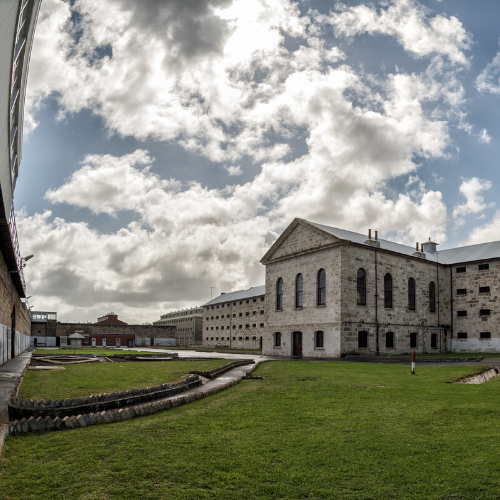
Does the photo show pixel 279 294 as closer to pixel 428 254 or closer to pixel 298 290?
pixel 298 290

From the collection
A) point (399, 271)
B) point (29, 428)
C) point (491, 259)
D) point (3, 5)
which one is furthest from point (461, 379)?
point (491, 259)

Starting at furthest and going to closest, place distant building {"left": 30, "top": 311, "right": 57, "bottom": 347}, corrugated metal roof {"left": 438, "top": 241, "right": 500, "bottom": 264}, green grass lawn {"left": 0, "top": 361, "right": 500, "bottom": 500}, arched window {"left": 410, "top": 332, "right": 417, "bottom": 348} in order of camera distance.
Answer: distant building {"left": 30, "top": 311, "right": 57, "bottom": 347}
corrugated metal roof {"left": 438, "top": 241, "right": 500, "bottom": 264}
arched window {"left": 410, "top": 332, "right": 417, "bottom": 348}
green grass lawn {"left": 0, "top": 361, "right": 500, "bottom": 500}

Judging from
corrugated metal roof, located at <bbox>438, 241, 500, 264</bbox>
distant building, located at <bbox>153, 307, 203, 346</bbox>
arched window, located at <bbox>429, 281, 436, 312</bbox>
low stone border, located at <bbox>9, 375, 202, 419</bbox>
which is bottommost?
distant building, located at <bbox>153, 307, 203, 346</bbox>

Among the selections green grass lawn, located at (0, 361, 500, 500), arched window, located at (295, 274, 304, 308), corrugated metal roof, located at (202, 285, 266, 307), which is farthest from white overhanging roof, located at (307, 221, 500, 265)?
green grass lawn, located at (0, 361, 500, 500)

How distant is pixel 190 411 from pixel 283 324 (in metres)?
31.9

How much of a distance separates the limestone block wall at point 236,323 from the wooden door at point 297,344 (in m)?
19.1

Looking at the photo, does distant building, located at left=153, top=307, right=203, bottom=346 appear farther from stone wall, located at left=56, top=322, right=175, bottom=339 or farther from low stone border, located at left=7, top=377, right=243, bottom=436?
low stone border, located at left=7, top=377, right=243, bottom=436

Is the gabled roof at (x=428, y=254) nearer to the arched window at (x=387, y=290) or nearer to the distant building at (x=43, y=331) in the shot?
the arched window at (x=387, y=290)

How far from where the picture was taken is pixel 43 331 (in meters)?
78.4

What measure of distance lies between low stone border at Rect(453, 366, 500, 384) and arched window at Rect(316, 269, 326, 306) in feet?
63.4

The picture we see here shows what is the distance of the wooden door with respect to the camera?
129ft

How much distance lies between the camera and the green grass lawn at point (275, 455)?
5070 millimetres

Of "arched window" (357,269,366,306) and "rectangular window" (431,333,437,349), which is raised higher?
"arched window" (357,269,366,306)

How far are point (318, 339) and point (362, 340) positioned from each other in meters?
3.66
